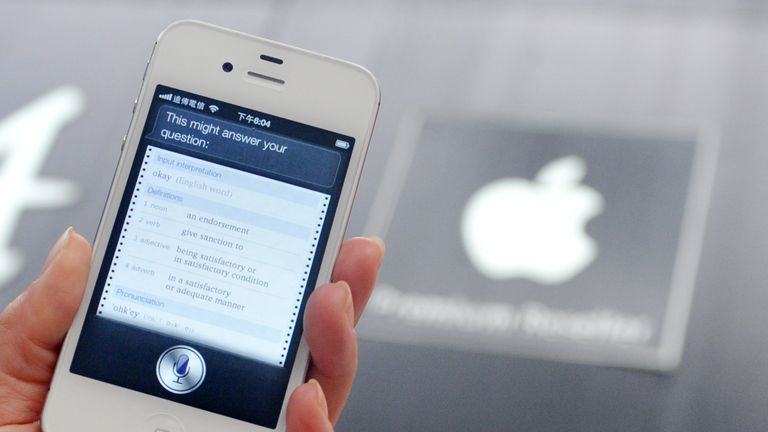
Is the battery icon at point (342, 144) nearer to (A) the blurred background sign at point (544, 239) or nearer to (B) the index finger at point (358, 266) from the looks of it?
(B) the index finger at point (358, 266)

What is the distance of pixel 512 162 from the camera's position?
1.43 meters

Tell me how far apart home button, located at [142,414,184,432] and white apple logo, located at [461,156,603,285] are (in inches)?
31.1

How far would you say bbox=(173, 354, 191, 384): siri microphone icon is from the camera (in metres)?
0.61

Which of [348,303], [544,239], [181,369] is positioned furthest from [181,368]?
[544,239]

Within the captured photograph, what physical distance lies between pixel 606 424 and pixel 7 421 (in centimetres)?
80

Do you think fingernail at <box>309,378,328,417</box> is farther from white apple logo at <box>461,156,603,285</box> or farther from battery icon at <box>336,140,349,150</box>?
white apple logo at <box>461,156,603,285</box>

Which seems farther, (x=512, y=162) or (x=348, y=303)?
(x=512, y=162)

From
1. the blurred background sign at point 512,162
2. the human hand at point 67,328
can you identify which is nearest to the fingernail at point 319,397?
the human hand at point 67,328

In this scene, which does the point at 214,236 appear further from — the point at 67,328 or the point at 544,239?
the point at 544,239

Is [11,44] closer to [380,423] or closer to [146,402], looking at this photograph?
[380,423]

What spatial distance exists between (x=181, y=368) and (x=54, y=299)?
0.08 meters

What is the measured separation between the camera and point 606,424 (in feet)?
4.00

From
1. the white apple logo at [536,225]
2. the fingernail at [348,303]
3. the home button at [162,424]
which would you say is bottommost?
the home button at [162,424]

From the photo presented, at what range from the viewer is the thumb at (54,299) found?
591 mm
